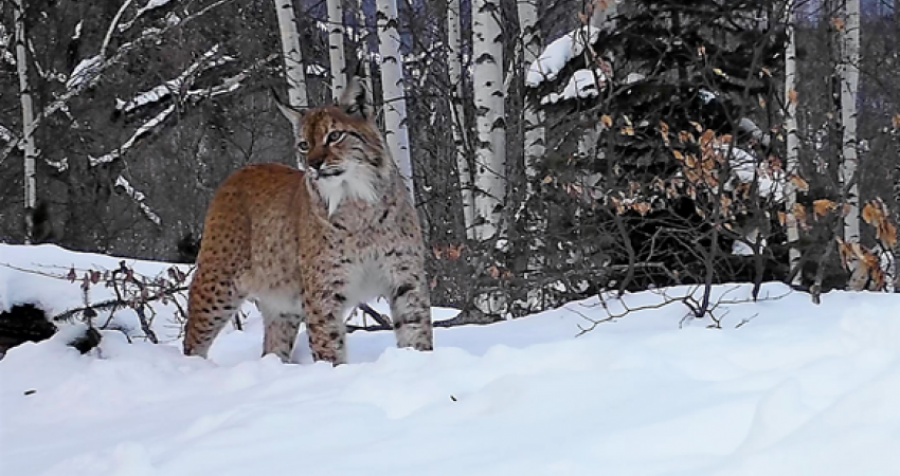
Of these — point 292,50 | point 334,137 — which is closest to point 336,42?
point 292,50

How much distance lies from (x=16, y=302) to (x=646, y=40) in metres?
5.53

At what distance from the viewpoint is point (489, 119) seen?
791cm

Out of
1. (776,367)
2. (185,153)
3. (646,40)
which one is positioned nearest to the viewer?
(776,367)

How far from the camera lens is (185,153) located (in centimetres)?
1925

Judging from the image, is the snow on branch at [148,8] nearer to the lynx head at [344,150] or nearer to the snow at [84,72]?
the snow at [84,72]

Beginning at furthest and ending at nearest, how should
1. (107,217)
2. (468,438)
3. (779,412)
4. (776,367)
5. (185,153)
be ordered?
(185,153)
(107,217)
(776,367)
(468,438)
(779,412)

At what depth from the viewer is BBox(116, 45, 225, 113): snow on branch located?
538 inches

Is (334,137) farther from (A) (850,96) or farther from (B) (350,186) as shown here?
(A) (850,96)

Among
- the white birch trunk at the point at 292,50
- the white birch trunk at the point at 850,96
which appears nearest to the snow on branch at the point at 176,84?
the white birch trunk at the point at 292,50

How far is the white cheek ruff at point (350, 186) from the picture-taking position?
461cm

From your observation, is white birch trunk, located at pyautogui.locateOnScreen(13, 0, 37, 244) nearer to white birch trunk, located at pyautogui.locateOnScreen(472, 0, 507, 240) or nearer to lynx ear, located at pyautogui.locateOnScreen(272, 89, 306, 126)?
white birch trunk, located at pyautogui.locateOnScreen(472, 0, 507, 240)

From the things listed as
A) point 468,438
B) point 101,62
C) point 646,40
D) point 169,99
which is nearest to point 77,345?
point 468,438

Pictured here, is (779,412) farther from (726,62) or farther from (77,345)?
(726,62)

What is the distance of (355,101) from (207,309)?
5.07 feet
